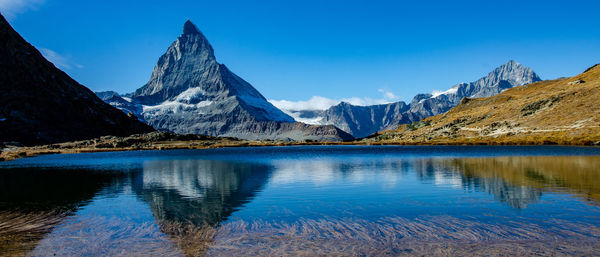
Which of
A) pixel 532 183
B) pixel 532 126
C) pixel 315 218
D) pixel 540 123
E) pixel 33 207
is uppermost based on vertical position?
pixel 540 123

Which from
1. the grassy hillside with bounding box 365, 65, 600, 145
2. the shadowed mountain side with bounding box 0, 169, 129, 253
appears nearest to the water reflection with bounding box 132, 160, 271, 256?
the shadowed mountain side with bounding box 0, 169, 129, 253

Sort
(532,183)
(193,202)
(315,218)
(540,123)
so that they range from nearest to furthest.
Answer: (315,218), (193,202), (532,183), (540,123)

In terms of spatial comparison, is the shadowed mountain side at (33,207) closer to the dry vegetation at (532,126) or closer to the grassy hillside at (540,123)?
the dry vegetation at (532,126)

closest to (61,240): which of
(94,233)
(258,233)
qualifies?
(94,233)

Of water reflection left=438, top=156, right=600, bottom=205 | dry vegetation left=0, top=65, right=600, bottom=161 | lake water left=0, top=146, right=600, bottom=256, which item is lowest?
Result: lake water left=0, top=146, right=600, bottom=256

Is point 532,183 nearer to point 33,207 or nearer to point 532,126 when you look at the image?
point 33,207

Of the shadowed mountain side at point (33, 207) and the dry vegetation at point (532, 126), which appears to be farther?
the dry vegetation at point (532, 126)

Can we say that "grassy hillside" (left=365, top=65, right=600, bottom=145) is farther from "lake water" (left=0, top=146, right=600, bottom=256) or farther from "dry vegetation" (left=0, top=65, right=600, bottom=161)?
"lake water" (left=0, top=146, right=600, bottom=256)

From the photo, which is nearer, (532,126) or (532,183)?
(532,183)

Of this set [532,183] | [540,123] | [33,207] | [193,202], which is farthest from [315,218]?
[540,123]

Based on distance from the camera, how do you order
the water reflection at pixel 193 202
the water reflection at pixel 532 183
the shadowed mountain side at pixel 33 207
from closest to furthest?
the shadowed mountain side at pixel 33 207, the water reflection at pixel 193 202, the water reflection at pixel 532 183

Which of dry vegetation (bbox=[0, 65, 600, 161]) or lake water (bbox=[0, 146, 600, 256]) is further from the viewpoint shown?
dry vegetation (bbox=[0, 65, 600, 161])

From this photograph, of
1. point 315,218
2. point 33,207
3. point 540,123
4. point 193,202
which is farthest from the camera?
point 540,123

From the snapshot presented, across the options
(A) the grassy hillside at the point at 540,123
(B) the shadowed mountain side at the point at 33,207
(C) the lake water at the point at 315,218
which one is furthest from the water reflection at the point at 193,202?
(A) the grassy hillside at the point at 540,123
